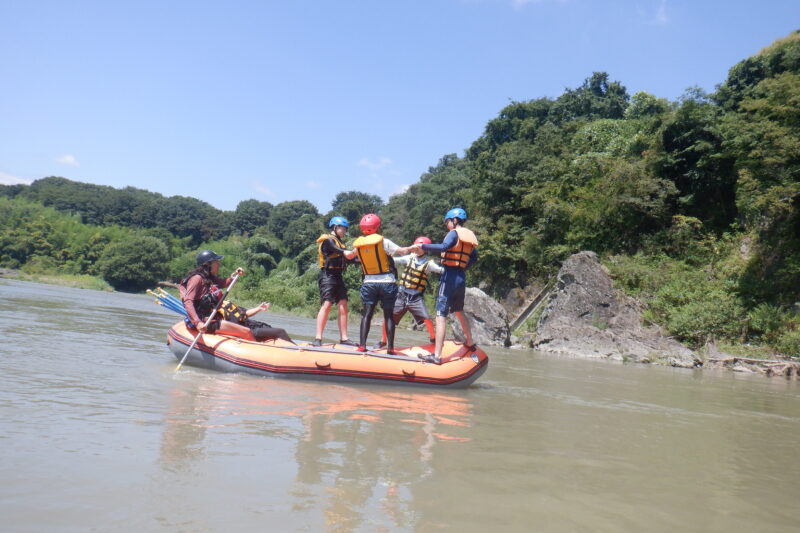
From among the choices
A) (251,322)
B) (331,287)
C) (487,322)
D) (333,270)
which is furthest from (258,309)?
(487,322)

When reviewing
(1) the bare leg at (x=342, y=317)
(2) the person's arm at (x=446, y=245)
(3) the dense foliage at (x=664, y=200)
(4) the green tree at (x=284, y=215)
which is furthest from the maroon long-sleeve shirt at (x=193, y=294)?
(4) the green tree at (x=284, y=215)

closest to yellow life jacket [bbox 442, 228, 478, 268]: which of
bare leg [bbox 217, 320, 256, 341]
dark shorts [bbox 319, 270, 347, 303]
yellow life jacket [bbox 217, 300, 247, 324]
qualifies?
dark shorts [bbox 319, 270, 347, 303]

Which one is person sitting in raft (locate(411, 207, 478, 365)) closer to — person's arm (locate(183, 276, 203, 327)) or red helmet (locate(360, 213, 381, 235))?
red helmet (locate(360, 213, 381, 235))

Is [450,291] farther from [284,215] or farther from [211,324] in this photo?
[284,215]

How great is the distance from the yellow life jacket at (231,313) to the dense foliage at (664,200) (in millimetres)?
12241

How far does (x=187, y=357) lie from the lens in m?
6.65

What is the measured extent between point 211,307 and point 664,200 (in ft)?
61.1

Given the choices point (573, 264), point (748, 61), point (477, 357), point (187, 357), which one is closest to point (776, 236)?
point (573, 264)

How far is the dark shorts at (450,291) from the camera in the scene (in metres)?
6.52

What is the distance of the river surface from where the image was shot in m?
2.34

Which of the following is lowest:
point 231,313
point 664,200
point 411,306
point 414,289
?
point 231,313

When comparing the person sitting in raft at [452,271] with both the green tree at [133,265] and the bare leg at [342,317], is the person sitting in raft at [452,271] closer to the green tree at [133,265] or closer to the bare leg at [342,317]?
the bare leg at [342,317]

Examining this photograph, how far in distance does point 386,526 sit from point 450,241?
14.4 feet

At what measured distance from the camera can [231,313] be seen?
7172 millimetres
